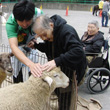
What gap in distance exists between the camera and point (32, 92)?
1.96 m

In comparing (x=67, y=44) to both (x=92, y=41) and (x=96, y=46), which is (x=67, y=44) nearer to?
(x=96, y=46)

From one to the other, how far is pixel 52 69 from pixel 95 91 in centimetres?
180

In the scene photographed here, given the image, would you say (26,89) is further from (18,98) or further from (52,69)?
(52,69)

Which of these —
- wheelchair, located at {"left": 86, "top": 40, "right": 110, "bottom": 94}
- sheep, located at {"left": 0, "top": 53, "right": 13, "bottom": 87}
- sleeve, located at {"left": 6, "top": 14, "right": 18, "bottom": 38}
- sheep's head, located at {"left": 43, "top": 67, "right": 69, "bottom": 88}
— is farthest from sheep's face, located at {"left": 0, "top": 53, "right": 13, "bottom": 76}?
wheelchair, located at {"left": 86, "top": 40, "right": 110, "bottom": 94}

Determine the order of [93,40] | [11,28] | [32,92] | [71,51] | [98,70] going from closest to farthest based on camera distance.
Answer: [71,51] < [32,92] < [11,28] < [98,70] < [93,40]

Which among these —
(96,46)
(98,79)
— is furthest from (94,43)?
(98,79)

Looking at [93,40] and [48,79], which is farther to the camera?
[93,40]

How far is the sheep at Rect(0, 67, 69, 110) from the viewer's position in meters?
1.83

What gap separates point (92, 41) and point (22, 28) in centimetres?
170

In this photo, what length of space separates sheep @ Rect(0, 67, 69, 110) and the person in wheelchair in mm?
1459

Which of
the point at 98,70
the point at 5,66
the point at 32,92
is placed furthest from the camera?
the point at 98,70

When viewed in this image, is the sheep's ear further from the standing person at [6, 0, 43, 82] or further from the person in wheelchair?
the person in wheelchair

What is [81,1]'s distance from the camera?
23672 mm

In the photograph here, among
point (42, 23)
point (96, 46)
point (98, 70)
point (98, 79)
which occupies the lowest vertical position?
point (98, 79)
